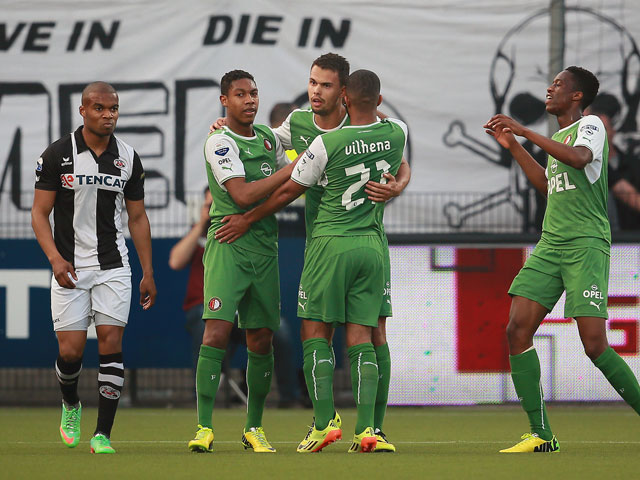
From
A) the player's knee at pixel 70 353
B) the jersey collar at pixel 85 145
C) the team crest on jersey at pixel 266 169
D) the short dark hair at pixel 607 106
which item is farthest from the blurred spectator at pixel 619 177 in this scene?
the player's knee at pixel 70 353

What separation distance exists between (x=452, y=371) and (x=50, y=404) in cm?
408

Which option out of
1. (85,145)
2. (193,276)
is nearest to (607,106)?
(193,276)

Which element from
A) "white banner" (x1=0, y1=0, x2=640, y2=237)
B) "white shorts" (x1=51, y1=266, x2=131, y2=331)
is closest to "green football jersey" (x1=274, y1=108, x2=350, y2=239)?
"white shorts" (x1=51, y1=266, x2=131, y2=331)

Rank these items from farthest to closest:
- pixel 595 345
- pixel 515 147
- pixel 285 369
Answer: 1. pixel 285 369
2. pixel 595 345
3. pixel 515 147

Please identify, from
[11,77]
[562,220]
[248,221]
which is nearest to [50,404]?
[11,77]

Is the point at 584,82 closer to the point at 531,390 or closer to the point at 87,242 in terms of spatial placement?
the point at 531,390

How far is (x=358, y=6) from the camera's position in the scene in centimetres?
1382

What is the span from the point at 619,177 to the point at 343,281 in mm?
6525

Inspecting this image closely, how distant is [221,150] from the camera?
24.4ft

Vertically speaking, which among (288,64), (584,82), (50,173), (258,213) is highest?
(288,64)

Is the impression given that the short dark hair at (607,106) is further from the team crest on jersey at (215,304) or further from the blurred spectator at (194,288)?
the team crest on jersey at (215,304)

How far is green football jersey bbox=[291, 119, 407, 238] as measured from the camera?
7.23m

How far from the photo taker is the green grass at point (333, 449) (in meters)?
6.21

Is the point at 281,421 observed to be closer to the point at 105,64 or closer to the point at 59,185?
the point at 59,185
